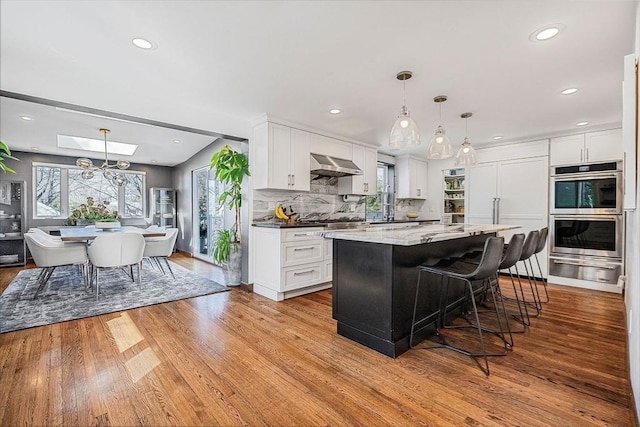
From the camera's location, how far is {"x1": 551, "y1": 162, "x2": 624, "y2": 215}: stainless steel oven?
13.4ft

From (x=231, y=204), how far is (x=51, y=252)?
2.20 metres

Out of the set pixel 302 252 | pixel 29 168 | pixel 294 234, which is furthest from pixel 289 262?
pixel 29 168

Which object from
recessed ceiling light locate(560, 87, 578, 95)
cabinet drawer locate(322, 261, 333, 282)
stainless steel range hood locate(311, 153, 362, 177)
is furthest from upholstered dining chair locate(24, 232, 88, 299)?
recessed ceiling light locate(560, 87, 578, 95)

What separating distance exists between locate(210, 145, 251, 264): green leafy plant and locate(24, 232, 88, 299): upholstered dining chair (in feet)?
5.55

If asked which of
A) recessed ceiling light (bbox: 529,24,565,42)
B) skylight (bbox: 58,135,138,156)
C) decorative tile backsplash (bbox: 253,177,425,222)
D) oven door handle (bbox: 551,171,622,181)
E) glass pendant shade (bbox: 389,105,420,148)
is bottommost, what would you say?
decorative tile backsplash (bbox: 253,177,425,222)

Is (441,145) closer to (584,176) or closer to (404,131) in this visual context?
(404,131)

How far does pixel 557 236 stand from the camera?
455cm

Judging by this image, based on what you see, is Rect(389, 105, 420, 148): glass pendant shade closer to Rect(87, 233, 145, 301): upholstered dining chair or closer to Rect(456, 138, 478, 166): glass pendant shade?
Rect(456, 138, 478, 166): glass pendant shade

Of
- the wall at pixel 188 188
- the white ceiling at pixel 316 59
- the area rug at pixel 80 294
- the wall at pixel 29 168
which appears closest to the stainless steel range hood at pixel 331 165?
the white ceiling at pixel 316 59

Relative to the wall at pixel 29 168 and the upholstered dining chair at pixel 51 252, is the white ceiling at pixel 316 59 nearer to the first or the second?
the upholstered dining chair at pixel 51 252

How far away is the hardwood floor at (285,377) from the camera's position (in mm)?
1611

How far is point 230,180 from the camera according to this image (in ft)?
14.2

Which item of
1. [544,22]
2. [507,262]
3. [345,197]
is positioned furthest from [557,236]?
[544,22]

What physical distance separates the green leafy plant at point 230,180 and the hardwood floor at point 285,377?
1.43m
